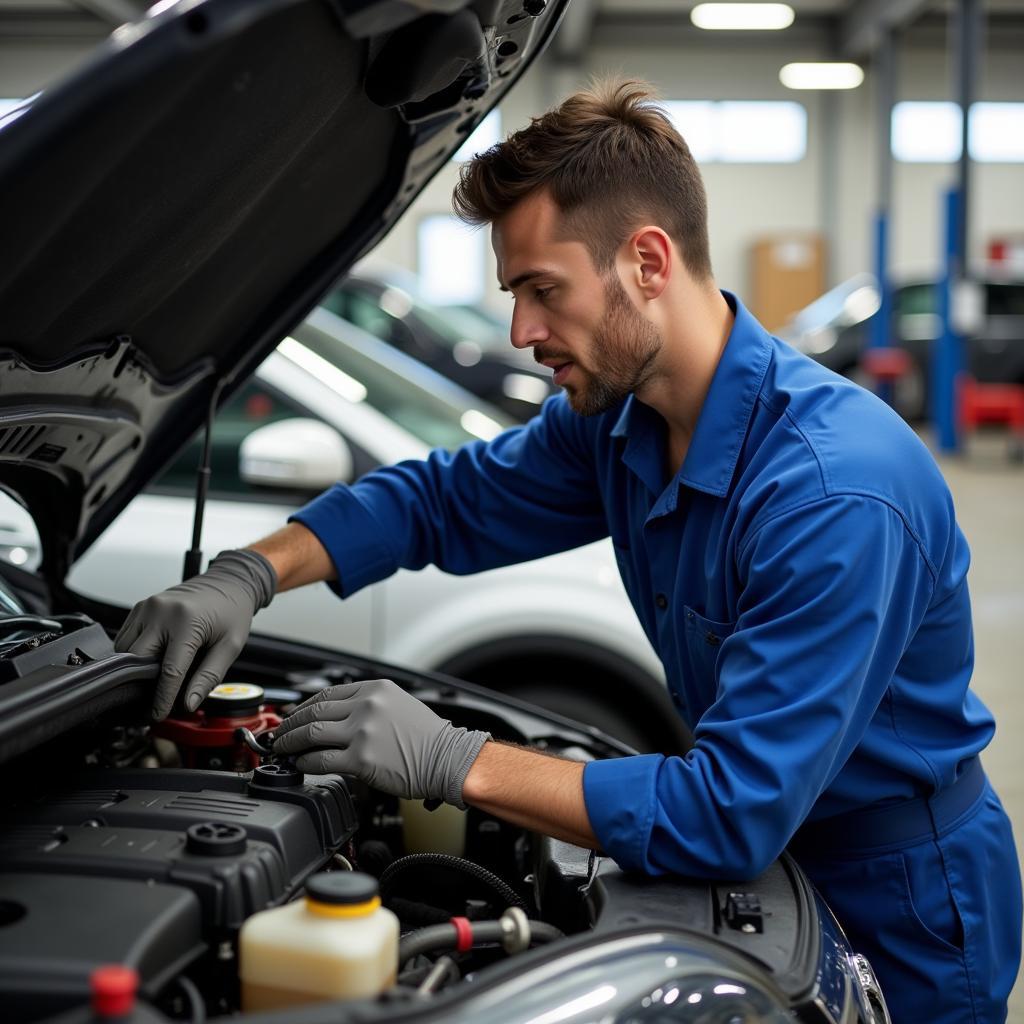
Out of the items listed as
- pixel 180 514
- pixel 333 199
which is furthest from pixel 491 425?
pixel 333 199

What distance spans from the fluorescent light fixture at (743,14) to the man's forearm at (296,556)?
12.8 metres

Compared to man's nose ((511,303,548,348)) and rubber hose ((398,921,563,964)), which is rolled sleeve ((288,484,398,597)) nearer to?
man's nose ((511,303,548,348))

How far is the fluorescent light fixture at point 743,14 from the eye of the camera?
13602 mm

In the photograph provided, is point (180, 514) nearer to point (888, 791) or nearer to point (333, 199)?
point (333, 199)

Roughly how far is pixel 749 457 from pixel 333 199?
71 centimetres

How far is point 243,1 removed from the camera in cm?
102

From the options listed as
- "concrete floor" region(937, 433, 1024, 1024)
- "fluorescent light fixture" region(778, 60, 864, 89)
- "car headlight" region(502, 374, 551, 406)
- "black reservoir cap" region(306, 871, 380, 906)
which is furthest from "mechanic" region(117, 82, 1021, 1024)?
"fluorescent light fixture" region(778, 60, 864, 89)

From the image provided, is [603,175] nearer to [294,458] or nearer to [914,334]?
[294,458]

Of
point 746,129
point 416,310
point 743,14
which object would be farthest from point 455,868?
point 746,129

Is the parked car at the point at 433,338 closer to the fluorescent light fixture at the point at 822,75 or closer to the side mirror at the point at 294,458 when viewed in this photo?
the side mirror at the point at 294,458

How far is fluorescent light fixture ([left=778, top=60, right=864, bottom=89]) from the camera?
603 inches

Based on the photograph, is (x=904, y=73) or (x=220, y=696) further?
(x=904, y=73)

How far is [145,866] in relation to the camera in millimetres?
1232

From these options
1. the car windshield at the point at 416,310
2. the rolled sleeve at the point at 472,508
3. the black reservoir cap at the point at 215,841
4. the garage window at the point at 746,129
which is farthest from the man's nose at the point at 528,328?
the garage window at the point at 746,129
